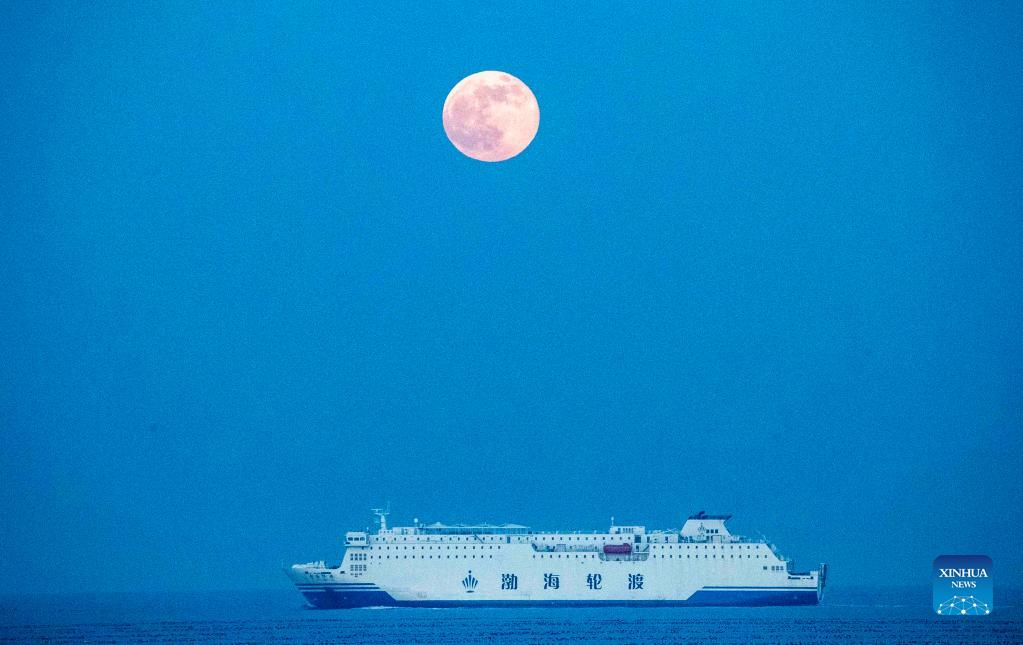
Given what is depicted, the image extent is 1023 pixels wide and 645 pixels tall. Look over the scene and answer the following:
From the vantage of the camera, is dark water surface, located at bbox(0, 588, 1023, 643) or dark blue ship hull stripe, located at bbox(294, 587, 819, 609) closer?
dark water surface, located at bbox(0, 588, 1023, 643)

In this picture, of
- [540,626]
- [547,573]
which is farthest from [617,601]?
[540,626]

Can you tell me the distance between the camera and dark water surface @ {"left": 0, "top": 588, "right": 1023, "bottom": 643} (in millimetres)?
53719

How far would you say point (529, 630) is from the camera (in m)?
56.3

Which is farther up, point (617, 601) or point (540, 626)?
point (617, 601)

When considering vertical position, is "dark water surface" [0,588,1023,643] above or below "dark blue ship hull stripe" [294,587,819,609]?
below

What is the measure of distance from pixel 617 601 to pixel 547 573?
3.78 metres

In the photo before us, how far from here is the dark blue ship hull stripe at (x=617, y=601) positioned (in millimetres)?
67062

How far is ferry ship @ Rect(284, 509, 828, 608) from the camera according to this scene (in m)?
67.0

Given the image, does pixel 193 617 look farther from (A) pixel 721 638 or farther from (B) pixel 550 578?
(A) pixel 721 638

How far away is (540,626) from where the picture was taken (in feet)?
191

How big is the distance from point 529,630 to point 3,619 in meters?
33.0

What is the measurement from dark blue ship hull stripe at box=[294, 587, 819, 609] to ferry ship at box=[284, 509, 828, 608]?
49 mm

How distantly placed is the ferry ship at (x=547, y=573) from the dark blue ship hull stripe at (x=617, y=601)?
0.16 ft

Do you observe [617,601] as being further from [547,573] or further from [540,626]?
[540,626]
